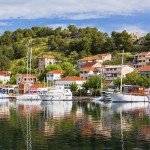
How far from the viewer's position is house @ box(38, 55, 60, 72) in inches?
5600

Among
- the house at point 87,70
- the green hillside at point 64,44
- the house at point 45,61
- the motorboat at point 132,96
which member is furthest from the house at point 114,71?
the house at point 45,61

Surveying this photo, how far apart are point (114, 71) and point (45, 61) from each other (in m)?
37.8

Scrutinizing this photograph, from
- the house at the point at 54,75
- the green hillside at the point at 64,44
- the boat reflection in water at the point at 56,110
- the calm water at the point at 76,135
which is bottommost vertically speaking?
the calm water at the point at 76,135

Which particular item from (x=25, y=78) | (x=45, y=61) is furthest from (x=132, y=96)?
(x=45, y=61)

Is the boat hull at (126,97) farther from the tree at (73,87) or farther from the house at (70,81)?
the house at (70,81)

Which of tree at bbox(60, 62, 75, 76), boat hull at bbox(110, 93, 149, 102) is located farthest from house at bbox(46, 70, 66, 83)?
boat hull at bbox(110, 93, 149, 102)

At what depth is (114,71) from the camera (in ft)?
366

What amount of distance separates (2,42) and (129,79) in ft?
319

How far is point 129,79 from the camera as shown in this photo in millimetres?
95000

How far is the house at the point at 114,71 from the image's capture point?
11031 centimetres

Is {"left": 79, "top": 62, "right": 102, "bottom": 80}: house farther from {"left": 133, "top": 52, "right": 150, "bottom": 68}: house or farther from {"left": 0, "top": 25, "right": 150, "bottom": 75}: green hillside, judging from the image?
{"left": 0, "top": 25, "right": 150, "bottom": 75}: green hillside

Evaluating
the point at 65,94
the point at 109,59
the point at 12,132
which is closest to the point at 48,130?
the point at 12,132

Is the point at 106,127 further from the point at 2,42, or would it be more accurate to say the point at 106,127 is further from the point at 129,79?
the point at 2,42

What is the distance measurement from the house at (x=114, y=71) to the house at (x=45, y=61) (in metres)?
33.2
